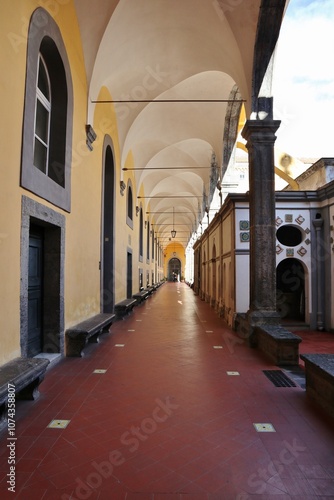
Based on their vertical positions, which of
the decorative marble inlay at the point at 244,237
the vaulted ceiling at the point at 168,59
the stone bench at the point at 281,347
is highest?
the vaulted ceiling at the point at 168,59

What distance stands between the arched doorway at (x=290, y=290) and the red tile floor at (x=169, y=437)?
6.12 metres

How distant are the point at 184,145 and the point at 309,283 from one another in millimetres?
8858

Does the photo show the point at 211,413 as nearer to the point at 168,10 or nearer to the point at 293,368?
the point at 293,368

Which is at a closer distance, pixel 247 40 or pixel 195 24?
pixel 247 40

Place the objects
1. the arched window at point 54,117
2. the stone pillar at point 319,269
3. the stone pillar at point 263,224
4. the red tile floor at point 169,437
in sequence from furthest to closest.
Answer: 1. the stone pillar at point 319,269
2. the stone pillar at point 263,224
3. the arched window at point 54,117
4. the red tile floor at point 169,437

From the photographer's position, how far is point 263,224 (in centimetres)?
668

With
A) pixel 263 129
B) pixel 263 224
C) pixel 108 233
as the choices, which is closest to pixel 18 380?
pixel 263 224

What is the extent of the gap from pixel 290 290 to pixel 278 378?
22.6ft

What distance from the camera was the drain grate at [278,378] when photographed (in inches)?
169

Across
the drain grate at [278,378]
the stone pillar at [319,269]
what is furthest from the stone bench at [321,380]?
the stone pillar at [319,269]

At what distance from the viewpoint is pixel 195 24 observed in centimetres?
732

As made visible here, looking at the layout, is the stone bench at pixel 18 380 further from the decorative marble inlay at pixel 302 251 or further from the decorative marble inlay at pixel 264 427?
the decorative marble inlay at pixel 302 251

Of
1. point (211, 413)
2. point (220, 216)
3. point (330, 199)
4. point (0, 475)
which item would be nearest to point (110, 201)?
point (220, 216)

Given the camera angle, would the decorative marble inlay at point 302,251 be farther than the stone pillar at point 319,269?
Yes
